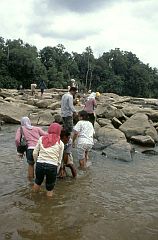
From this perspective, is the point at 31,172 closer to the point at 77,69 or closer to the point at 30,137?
the point at 30,137

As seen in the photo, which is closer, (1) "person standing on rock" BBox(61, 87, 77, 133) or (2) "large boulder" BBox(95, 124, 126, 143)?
(1) "person standing on rock" BBox(61, 87, 77, 133)

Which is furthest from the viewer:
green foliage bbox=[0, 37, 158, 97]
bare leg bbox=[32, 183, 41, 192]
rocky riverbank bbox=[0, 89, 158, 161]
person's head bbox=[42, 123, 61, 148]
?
green foliage bbox=[0, 37, 158, 97]

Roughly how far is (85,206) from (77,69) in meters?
82.3

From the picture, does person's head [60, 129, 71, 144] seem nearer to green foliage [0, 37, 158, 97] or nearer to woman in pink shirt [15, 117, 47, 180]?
woman in pink shirt [15, 117, 47, 180]

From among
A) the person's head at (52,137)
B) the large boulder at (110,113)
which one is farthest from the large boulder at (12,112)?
the person's head at (52,137)

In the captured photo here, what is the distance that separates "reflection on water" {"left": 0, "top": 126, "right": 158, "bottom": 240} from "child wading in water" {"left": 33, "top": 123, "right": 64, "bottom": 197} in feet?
1.82

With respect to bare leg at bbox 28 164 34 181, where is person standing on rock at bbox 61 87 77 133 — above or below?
above

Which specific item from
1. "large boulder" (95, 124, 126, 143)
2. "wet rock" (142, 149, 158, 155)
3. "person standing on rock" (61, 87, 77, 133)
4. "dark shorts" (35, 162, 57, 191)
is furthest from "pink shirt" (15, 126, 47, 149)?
"wet rock" (142, 149, 158, 155)

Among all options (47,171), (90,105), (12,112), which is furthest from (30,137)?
(12,112)

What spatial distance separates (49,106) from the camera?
2395 centimetres

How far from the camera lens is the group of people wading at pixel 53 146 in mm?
7062

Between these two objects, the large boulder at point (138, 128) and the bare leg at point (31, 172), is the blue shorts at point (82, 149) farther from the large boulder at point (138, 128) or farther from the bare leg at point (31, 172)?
the large boulder at point (138, 128)

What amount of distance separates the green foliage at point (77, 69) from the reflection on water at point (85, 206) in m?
54.6

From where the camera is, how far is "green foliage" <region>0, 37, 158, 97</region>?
66750mm
